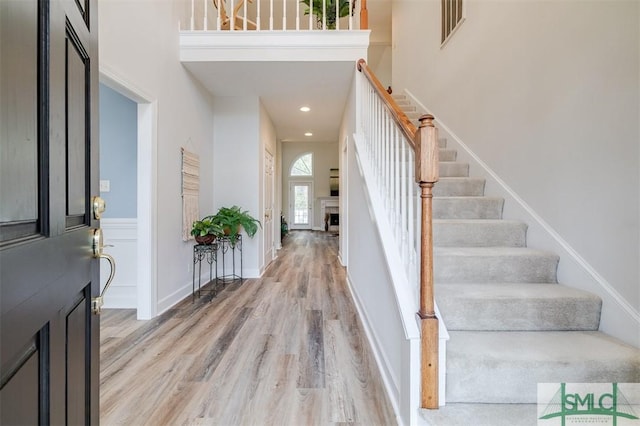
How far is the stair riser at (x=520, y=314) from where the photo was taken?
1551mm

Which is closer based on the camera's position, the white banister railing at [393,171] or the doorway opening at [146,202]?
the white banister railing at [393,171]

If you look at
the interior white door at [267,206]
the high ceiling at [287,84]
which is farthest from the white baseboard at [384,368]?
the high ceiling at [287,84]

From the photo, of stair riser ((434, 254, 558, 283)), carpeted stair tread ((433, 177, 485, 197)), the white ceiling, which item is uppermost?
the white ceiling

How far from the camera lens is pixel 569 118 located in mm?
1779

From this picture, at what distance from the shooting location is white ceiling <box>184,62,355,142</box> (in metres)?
3.36

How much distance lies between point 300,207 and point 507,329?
32.7 ft

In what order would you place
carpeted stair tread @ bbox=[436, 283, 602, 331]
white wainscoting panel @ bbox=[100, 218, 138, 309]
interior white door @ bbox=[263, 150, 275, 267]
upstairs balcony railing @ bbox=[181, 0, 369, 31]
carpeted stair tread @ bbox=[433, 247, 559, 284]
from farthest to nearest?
interior white door @ bbox=[263, 150, 275, 267], upstairs balcony railing @ bbox=[181, 0, 369, 31], white wainscoting panel @ bbox=[100, 218, 138, 309], carpeted stair tread @ bbox=[433, 247, 559, 284], carpeted stair tread @ bbox=[436, 283, 602, 331]

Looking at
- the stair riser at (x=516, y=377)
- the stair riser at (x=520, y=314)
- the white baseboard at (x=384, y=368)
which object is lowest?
the white baseboard at (x=384, y=368)

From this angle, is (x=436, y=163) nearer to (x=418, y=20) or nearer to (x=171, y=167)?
(x=171, y=167)

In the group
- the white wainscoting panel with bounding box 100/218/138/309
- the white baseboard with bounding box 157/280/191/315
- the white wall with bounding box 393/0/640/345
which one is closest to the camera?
the white wall with bounding box 393/0/640/345

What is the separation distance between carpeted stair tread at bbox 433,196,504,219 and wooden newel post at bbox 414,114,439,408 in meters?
1.19

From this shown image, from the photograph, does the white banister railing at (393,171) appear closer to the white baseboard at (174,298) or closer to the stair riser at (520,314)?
the stair riser at (520,314)

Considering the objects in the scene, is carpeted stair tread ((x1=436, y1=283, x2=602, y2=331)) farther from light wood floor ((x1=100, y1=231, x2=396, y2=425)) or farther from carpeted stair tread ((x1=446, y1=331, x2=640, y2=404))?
light wood floor ((x1=100, y1=231, x2=396, y2=425))

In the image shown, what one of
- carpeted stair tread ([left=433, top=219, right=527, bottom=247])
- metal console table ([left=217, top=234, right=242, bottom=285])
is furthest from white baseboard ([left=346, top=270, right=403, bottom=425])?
metal console table ([left=217, top=234, right=242, bottom=285])
